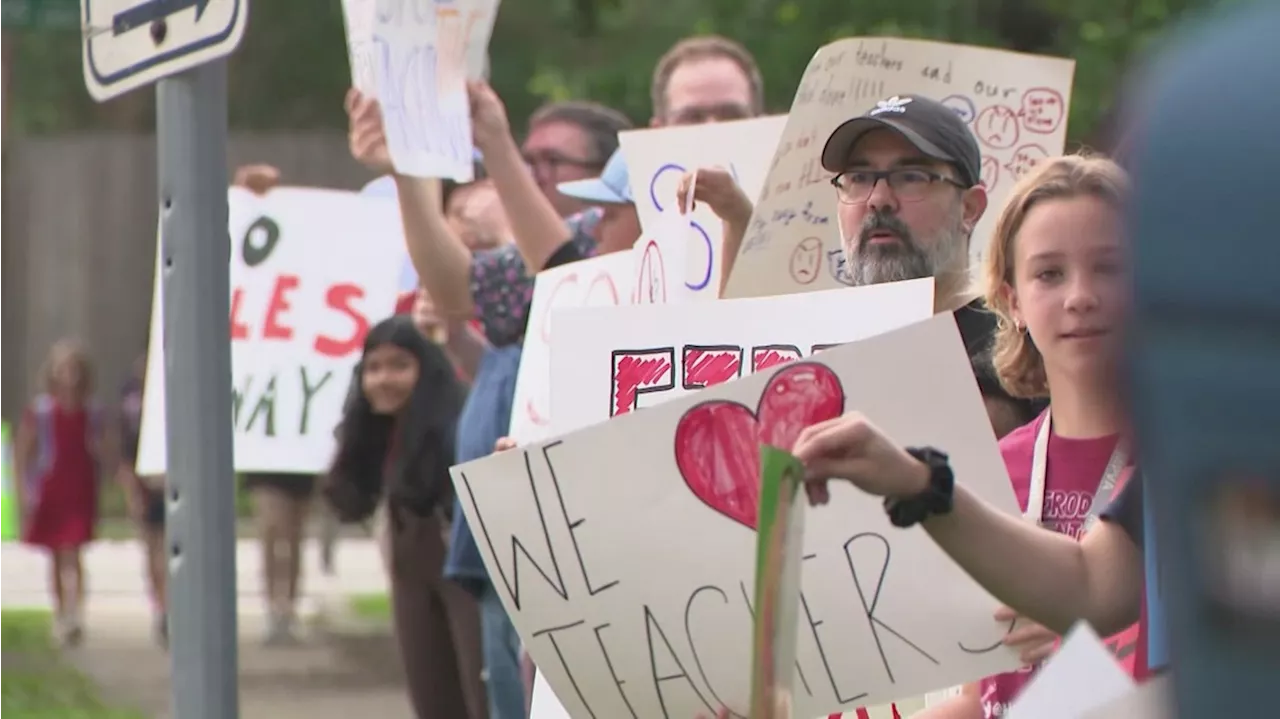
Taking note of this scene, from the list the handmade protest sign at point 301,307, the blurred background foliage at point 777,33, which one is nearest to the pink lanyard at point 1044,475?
the blurred background foliage at point 777,33

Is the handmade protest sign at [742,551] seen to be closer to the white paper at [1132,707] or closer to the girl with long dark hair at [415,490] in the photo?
the white paper at [1132,707]

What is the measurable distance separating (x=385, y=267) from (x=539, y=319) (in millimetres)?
2719

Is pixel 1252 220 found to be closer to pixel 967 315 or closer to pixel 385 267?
pixel 967 315

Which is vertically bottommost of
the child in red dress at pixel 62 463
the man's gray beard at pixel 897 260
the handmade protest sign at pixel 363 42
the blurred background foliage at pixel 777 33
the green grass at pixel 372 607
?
the green grass at pixel 372 607

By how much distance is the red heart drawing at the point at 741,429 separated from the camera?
2.08 m

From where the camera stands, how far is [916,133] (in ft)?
9.83

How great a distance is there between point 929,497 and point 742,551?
0.25 metres

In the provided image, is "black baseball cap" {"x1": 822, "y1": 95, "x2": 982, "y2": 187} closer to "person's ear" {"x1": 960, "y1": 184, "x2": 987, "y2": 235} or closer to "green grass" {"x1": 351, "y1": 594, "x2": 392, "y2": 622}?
"person's ear" {"x1": 960, "y1": 184, "x2": 987, "y2": 235}

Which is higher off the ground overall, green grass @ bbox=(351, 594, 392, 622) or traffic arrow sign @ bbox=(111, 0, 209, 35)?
traffic arrow sign @ bbox=(111, 0, 209, 35)

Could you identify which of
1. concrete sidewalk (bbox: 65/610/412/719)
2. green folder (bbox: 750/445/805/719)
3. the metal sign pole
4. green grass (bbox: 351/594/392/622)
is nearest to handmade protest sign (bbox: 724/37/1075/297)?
the metal sign pole

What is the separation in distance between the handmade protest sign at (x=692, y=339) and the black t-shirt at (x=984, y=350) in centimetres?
Result: 43

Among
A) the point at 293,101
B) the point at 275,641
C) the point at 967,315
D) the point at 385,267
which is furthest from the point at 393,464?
the point at 293,101

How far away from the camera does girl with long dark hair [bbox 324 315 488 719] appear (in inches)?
232

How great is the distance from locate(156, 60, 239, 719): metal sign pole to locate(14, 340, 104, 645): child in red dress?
9164mm
